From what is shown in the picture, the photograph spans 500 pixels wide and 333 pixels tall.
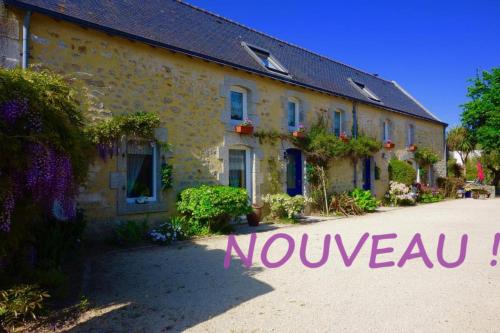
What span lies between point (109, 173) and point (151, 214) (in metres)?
1.33

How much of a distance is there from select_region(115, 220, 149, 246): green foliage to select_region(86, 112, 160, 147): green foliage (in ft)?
5.44

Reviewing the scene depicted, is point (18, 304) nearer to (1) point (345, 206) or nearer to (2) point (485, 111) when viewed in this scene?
(1) point (345, 206)

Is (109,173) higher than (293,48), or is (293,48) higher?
(293,48)

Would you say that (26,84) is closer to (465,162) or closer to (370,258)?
(370,258)

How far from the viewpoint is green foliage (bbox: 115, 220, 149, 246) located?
7.38 m

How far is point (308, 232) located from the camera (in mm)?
8961

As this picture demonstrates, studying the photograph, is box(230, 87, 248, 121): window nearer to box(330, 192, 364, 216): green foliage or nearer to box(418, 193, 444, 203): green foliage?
box(330, 192, 364, 216): green foliage

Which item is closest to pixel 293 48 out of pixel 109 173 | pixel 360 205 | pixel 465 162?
pixel 360 205

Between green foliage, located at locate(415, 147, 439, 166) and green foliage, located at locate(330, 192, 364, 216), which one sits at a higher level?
green foliage, located at locate(415, 147, 439, 166)

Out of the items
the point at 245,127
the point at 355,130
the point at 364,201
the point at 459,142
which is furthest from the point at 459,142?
the point at 245,127

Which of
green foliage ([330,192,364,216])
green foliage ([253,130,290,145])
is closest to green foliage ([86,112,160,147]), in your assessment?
green foliage ([253,130,290,145])

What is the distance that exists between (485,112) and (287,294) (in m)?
22.5

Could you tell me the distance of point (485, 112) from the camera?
22.2 m

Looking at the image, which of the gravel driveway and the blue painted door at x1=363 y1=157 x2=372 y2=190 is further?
the blue painted door at x1=363 y1=157 x2=372 y2=190
